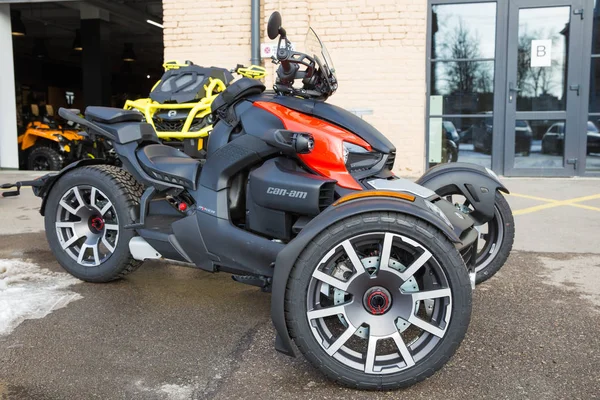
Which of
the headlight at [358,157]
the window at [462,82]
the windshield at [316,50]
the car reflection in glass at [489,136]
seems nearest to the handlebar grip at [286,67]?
the windshield at [316,50]

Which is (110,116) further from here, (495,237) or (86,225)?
(495,237)

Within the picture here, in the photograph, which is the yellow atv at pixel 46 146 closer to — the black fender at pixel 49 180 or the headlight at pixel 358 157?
the black fender at pixel 49 180

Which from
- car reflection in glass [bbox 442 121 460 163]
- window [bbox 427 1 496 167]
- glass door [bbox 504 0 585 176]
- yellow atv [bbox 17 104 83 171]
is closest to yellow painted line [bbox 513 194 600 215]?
glass door [bbox 504 0 585 176]

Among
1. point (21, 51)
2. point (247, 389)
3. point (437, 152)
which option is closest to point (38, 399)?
point (247, 389)

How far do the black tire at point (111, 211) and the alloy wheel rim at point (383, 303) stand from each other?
166cm

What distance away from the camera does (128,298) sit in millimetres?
3525

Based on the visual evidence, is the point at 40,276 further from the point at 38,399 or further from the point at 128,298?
the point at 38,399

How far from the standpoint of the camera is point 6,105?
11.3m

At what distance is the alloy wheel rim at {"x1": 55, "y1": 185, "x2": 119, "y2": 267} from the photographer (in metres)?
3.69

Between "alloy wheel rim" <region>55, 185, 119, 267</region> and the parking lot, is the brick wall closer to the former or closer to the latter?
the parking lot

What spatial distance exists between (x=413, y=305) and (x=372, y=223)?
373mm

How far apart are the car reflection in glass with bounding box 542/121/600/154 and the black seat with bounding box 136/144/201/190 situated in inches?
291

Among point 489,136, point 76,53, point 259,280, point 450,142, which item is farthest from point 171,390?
point 76,53

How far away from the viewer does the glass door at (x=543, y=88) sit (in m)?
9.06
